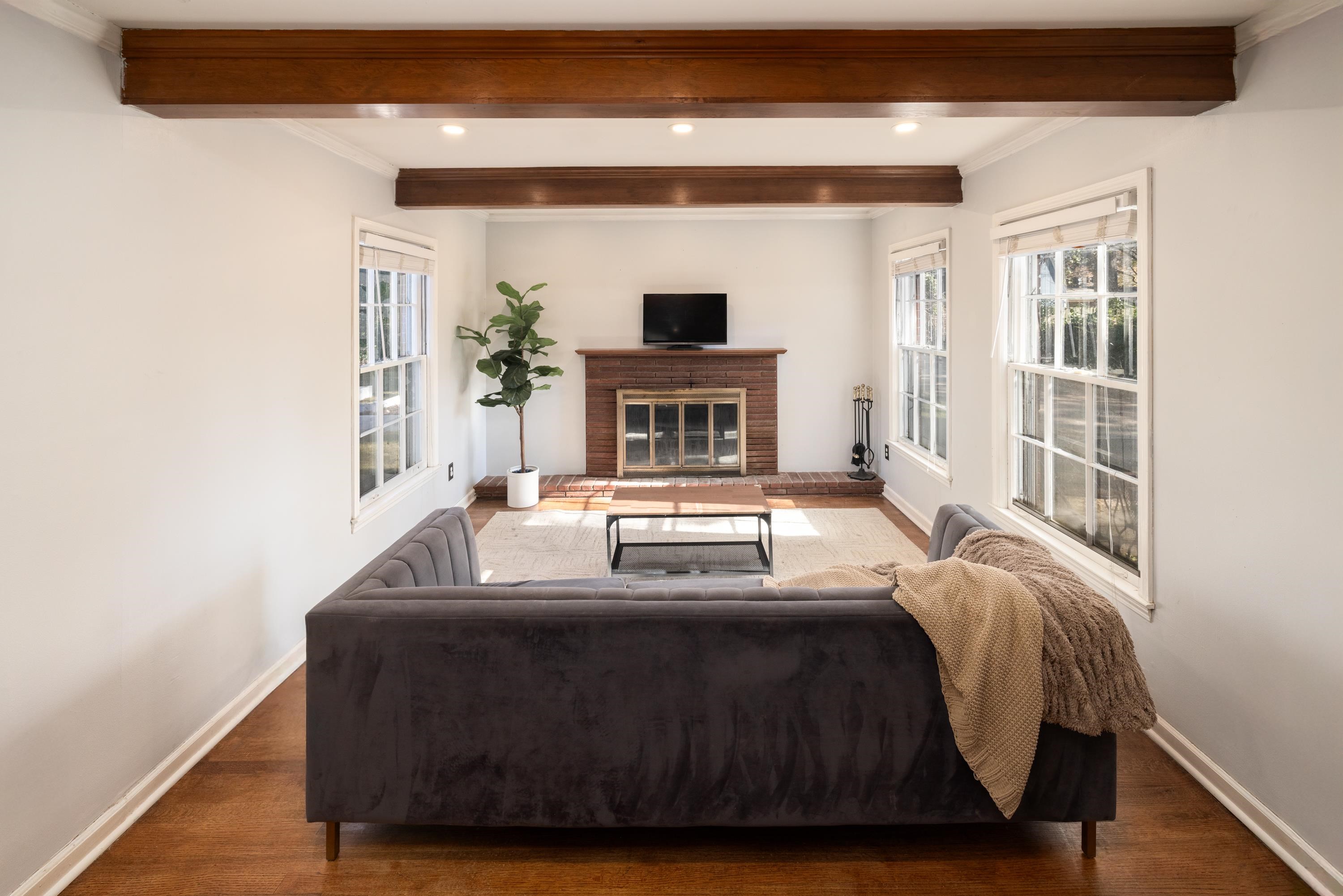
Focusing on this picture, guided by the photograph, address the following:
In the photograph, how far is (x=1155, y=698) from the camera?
9.42ft

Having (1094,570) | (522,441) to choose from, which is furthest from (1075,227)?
(522,441)

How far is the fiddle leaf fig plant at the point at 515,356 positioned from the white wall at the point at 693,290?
0.50m

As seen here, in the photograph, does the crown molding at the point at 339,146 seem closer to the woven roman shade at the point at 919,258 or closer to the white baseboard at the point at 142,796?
the white baseboard at the point at 142,796

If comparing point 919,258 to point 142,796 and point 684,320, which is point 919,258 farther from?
point 142,796

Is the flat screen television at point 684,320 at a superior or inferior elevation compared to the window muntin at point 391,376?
superior

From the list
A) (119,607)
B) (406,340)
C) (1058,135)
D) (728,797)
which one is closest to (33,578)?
(119,607)

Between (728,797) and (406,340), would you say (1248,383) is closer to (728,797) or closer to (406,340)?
(728,797)

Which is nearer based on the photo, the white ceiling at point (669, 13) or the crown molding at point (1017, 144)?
the white ceiling at point (669, 13)

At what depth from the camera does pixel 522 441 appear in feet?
21.4

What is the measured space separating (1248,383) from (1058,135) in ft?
5.54

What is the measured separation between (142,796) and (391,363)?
114 inches

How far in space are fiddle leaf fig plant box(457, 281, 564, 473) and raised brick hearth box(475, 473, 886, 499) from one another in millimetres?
350

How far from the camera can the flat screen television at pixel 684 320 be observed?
701cm

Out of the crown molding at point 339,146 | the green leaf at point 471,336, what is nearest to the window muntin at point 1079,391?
the crown molding at point 339,146
